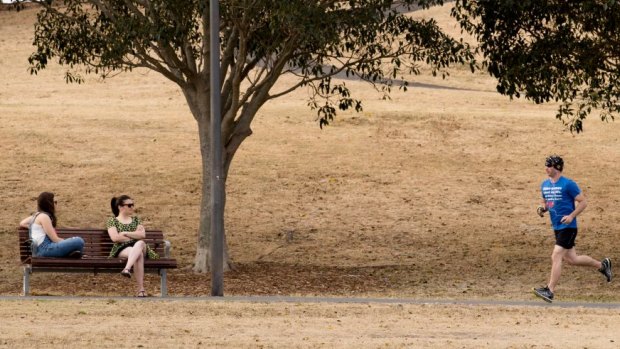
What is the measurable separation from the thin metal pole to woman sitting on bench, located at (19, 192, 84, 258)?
66.4 inches

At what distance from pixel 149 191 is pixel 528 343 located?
18.0 meters

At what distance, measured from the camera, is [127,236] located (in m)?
17.4

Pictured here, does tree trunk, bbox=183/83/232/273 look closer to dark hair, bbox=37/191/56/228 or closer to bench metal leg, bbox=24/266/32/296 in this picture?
bench metal leg, bbox=24/266/32/296

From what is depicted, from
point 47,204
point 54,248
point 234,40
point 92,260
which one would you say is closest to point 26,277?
point 54,248

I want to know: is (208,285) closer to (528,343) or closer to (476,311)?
(476,311)

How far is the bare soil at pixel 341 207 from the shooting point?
14.0m

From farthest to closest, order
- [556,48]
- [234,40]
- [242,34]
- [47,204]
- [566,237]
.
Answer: [234,40]
[556,48]
[242,34]
[47,204]
[566,237]

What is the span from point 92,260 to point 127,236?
1.73 feet

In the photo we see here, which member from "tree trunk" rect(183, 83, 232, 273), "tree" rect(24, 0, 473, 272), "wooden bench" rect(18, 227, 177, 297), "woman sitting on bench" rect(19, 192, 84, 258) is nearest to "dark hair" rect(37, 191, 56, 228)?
"woman sitting on bench" rect(19, 192, 84, 258)

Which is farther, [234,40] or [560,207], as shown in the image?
[234,40]

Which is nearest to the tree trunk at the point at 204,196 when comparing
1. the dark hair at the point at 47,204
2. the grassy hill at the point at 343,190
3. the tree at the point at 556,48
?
the grassy hill at the point at 343,190

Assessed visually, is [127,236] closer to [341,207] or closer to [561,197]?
[561,197]

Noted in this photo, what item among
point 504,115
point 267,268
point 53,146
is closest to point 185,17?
point 267,268

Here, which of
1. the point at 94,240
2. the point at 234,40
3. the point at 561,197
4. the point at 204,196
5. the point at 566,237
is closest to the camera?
the point at 561,197
